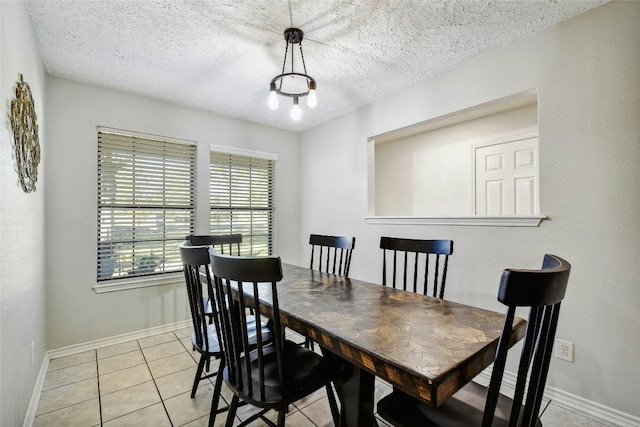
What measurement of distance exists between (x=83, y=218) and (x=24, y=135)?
4.01 feet

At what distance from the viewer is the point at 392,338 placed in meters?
1.05

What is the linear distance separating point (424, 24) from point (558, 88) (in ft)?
3.05

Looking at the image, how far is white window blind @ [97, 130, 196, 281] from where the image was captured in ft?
9.19

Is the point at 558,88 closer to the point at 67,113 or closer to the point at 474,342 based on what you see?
the point at 474,342

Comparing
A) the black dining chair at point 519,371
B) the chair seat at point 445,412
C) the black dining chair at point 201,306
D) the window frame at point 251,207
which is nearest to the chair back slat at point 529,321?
the black dining chair at point 519,371

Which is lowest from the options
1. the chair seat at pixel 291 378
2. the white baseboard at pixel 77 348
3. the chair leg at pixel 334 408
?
the white baseboard at pixel 77 348

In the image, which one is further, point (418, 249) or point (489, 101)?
point (489, 101)

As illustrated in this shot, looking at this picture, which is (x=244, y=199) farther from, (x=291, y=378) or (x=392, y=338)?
(x=392, y=338)

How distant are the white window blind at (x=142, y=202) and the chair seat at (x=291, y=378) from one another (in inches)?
78.6

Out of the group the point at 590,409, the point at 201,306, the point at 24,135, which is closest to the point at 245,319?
the point at 201,306

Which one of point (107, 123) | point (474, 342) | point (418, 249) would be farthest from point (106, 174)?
point (474, 342)

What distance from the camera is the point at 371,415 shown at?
1.22m

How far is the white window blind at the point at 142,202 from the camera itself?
280 centimetres

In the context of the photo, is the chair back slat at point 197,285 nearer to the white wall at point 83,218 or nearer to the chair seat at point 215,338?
the chair seat at point 215,338
